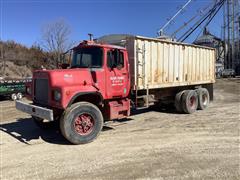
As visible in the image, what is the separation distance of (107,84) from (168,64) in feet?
12.3

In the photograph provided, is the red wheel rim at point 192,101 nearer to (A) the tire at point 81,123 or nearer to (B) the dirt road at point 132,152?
(B) the dirt road at point 132,152

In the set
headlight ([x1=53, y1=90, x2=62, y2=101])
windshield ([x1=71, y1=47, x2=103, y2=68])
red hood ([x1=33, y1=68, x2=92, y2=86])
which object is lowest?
headlight ([x1=53, y1=90, x2=62, y2=101])

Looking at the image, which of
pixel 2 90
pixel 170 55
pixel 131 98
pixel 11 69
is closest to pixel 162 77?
pixel 170 55

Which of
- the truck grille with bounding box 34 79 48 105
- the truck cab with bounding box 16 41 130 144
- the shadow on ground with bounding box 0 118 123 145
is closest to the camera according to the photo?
the truck cab with bounding box 16 41 130 144

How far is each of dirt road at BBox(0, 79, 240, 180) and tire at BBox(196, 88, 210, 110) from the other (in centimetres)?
271

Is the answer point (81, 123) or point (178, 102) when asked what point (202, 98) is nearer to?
point (178, 102)

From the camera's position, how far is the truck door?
793 centimetres

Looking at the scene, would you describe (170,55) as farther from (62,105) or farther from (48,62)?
(48,62)

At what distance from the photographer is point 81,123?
718 centimetres

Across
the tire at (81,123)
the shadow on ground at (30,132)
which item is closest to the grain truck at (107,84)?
the tire at (81,123)

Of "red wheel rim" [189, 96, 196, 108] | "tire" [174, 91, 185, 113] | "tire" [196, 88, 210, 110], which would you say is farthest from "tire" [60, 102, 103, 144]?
"tire" [196, 88, 210, 110]

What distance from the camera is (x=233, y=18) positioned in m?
45.7

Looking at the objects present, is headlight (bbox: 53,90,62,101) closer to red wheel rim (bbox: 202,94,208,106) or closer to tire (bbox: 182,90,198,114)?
tire (bbox: 182,90,198,114)

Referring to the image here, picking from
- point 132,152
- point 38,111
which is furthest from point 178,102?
point 38,111
